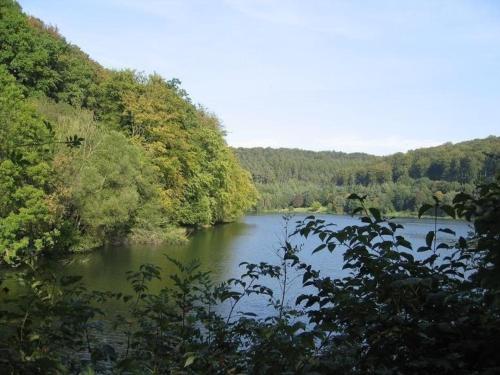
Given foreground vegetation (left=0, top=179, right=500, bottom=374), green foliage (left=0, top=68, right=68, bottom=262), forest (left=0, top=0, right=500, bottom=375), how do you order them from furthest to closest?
green foliage (left=0, top=68, right=68, bottom=262), forest (left=0, top=0, right=500, bottom=375), foreground vegetation (left=0, top=179, right=500, bottom=374)

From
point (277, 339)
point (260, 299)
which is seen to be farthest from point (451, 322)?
point (260, 299)

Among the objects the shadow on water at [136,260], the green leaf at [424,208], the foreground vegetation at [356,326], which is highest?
the green leaf at [424,208]

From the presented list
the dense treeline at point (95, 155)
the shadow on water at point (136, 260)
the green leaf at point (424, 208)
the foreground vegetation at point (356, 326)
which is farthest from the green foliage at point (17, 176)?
the green leaf at point (424, 208)

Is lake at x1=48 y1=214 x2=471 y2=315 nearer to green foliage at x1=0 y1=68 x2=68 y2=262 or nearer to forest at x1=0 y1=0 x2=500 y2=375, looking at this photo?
forest at x1=0 y1=0 x2=500 y2=375

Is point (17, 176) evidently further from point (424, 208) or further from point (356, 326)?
point (424, 208)

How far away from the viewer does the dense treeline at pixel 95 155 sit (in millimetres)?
18203

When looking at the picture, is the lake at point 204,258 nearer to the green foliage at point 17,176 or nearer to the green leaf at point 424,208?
the green foliage at point 17,176

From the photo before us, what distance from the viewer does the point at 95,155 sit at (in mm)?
24656

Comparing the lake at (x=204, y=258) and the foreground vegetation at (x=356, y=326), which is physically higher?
the foreground vegetation at (x=356, y=326)

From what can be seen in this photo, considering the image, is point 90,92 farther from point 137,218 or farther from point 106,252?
point 106,252

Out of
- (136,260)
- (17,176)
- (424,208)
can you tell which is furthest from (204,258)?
(424,208)

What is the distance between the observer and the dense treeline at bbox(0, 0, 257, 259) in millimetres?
18203

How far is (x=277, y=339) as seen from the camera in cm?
229

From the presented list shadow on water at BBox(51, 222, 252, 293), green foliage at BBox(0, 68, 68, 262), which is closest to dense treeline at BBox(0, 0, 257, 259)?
green foliage at BBox(0, 68, 68, 262)
